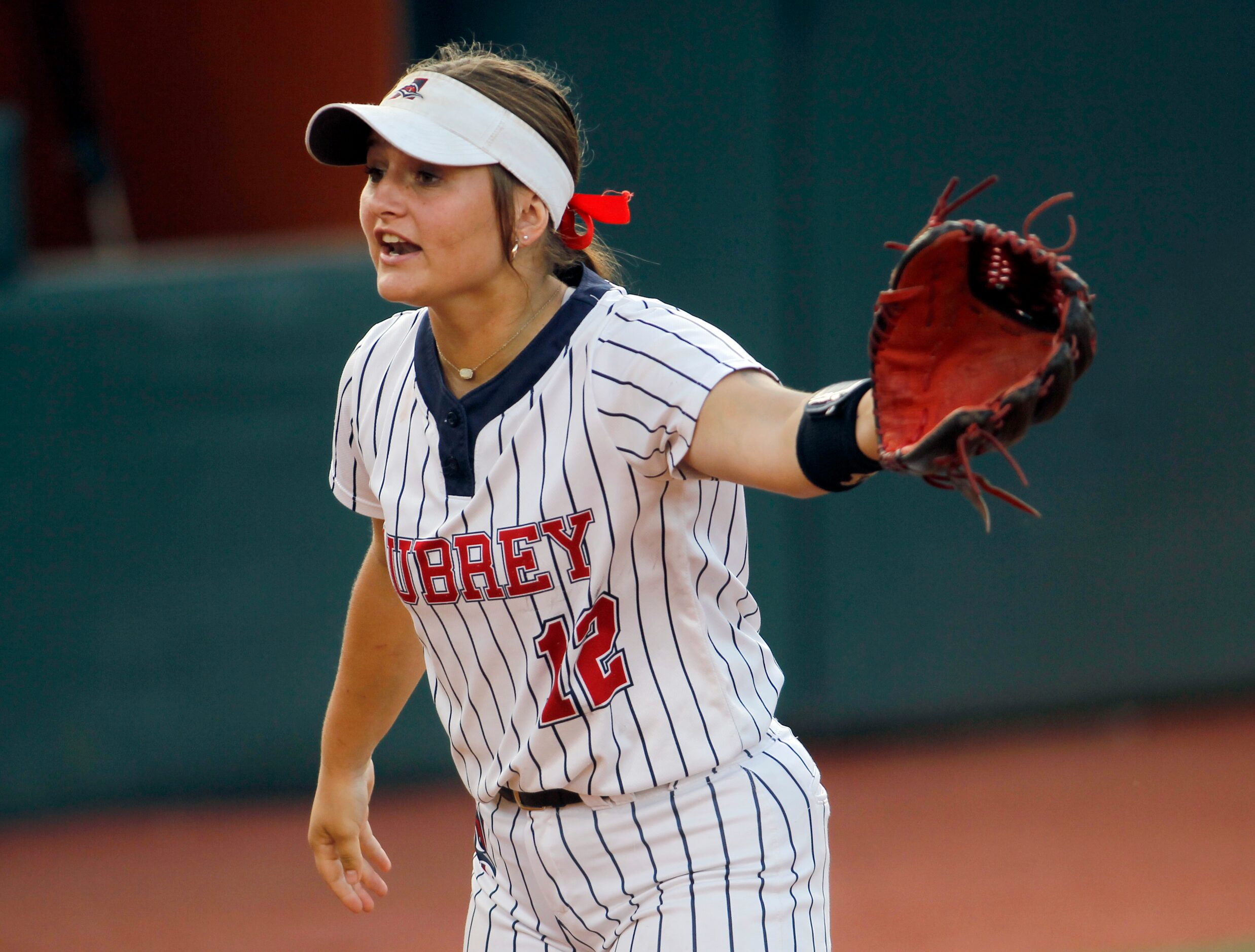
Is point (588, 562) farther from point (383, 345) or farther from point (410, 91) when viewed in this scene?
point (410, 91)

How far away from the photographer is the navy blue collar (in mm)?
2098

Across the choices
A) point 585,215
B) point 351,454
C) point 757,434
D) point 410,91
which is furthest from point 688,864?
point 410,91

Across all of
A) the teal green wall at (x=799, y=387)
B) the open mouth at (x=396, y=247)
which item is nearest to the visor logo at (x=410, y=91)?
the open mouth at (x=396, y=247)

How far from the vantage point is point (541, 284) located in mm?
2242

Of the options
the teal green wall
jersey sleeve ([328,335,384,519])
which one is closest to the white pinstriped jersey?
jersey sleeve ([328,335,384,519])

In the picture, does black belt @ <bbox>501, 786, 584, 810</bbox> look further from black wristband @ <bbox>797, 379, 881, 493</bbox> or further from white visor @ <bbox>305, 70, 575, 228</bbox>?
white visor @ <bbox>305, 70, 575, 228</bbox>

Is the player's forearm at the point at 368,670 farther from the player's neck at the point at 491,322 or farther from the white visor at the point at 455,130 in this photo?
the white visor at the point at 455,130

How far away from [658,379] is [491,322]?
0.36 meters

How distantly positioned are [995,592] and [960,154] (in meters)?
1.71

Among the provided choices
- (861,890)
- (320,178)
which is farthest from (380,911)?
(320,178)

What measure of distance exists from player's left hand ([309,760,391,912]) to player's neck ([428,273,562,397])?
0.75 m

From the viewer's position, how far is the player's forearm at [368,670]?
8.16ft

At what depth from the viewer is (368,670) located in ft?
8.25

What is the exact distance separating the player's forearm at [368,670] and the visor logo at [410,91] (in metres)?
0.74
